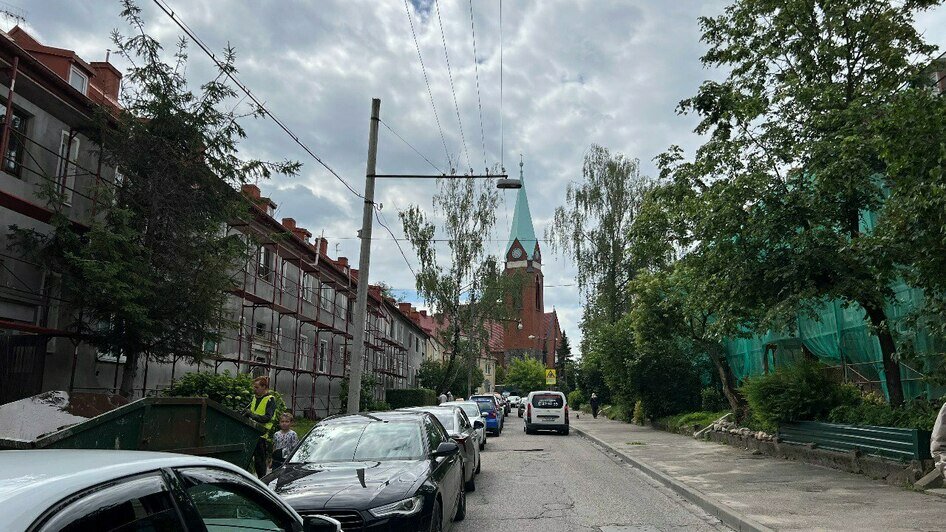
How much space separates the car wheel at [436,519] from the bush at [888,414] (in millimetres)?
8335

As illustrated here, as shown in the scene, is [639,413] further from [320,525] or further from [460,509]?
[320,525]

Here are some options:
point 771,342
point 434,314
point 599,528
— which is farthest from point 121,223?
point 434,314

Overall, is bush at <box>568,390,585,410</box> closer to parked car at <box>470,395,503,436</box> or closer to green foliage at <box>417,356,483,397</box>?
green foliage at <box>417,356,483,397</box>

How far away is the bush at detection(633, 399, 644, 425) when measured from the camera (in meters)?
30.9

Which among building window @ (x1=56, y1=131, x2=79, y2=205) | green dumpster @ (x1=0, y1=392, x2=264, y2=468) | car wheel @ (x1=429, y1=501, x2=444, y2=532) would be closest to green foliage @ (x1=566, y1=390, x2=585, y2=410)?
building window @ (x1=56, y1=131, x2=79, y2=205)

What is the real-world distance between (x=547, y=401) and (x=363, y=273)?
54.0 feet

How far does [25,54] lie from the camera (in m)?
11.9

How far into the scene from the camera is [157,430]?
727 centimetres

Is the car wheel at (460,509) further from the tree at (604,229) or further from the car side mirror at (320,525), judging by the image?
the tree at (604,229)

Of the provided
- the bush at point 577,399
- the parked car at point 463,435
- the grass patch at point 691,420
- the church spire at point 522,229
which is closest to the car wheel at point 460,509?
the parked car at point 463,435

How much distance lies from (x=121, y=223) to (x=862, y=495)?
12.9 m

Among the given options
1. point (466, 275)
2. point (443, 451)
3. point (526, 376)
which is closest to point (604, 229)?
point (466, 275)

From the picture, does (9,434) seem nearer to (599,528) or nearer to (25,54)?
(599,528)

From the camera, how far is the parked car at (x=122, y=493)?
75.2 inches
